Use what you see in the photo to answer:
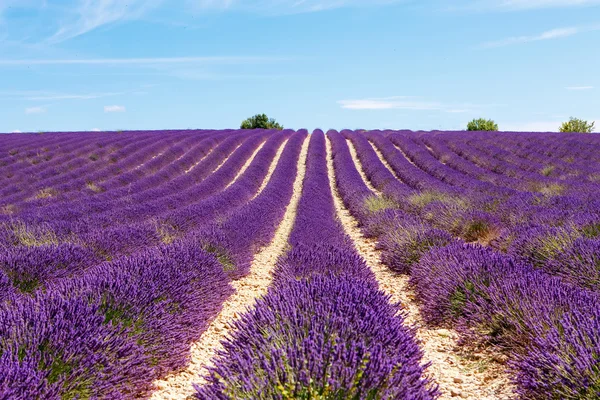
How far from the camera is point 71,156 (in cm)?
1870

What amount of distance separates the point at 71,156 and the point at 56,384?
61.1 ft

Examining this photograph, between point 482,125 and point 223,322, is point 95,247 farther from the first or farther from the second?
point 482,125

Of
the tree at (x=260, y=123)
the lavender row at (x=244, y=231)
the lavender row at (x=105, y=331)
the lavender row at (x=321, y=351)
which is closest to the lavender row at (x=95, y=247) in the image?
the lavender row at (x=244, y=231)

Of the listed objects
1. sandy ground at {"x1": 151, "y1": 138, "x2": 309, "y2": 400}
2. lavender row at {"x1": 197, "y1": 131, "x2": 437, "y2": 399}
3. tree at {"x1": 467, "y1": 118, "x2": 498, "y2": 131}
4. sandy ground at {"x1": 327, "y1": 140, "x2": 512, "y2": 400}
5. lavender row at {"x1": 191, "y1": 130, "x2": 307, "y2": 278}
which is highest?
tree at {"x1": 467, "y1": 118, "x2": 498, "y2": 131}

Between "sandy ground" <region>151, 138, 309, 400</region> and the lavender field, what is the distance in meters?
0.02

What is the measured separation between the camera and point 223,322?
430 cm

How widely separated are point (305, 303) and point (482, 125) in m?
41.2

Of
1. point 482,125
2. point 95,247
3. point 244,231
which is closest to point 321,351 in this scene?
point 95,247

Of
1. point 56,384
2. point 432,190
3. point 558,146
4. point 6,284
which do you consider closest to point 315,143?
point 558,146

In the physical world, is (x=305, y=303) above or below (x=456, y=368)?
above

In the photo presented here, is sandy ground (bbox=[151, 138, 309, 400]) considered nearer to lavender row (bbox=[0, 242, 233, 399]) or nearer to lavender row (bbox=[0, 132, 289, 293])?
lavender row (bbox=[0, 242, 233, 399])

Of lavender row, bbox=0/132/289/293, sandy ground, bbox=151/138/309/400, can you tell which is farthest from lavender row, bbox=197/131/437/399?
lavender row, bbox=0/132/289/293

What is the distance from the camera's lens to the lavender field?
7.39 feet

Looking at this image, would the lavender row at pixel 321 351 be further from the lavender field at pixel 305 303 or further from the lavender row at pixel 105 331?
the lavender row at pixel 105 331
